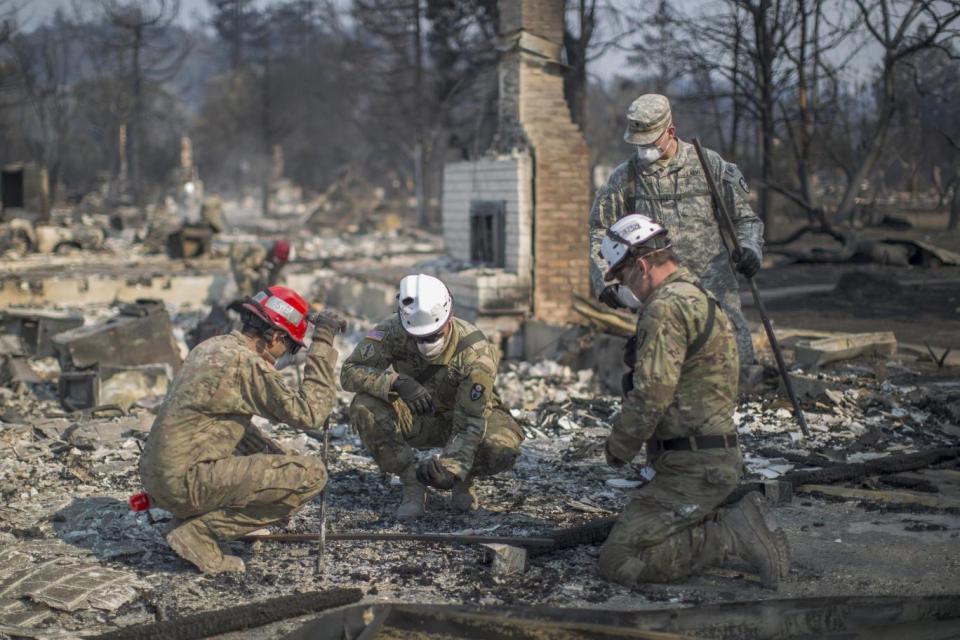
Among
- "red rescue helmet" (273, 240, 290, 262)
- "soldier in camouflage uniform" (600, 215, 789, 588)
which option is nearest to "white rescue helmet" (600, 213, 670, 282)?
"soldier in camouflage uniform" (600, 215, 789, 588)

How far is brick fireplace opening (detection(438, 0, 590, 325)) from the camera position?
12.2 metres

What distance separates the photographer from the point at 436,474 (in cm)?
564

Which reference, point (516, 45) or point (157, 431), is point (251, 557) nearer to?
point (157, 431)

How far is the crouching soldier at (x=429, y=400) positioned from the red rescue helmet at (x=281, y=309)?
2.76 feet

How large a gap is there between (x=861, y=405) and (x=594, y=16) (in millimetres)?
15164

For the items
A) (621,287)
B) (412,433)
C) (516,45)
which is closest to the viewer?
(621,287)

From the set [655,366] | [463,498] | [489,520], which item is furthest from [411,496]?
[655,366]

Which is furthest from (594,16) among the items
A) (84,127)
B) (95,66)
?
(84,127)

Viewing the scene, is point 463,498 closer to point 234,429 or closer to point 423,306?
point 423,306

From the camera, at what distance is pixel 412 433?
627cm

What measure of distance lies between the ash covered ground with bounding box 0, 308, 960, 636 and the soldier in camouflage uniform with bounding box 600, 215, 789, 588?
156 mm

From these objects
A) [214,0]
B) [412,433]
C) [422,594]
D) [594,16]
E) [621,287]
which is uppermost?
[214,0]

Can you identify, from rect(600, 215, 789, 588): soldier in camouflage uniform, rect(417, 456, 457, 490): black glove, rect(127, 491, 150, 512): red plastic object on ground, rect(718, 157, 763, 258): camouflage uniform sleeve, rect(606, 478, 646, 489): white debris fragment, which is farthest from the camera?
rect(718, 157, 763, 258): camouflage uniform sleeve

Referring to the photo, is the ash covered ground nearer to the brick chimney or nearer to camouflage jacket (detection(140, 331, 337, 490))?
camouflage jacket (detection(140, 331, 337, 490))
